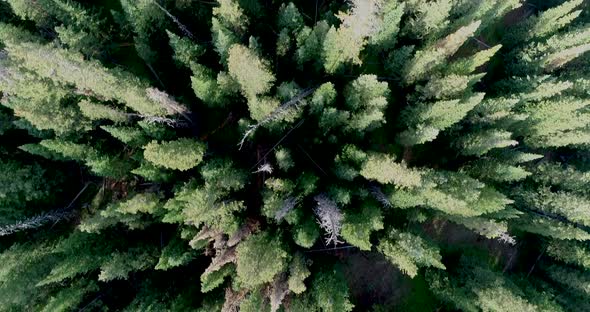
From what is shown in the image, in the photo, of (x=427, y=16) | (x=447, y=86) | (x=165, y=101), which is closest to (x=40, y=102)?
(x=165, y=101)

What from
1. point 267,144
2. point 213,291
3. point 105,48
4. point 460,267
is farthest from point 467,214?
point 105,48

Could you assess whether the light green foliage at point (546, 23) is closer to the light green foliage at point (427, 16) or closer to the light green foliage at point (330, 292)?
the light green foliage at point (427, 16)

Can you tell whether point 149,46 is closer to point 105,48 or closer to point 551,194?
point 105,48

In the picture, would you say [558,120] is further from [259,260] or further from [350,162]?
[259,260]

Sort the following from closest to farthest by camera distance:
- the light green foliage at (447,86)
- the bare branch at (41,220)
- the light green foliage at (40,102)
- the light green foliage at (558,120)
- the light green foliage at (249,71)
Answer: the light green foliage at (249,71) → the light green foliage at (40,102) → the light green foliage at (447,86) → the bare branch at (41,220) → the light green foliage at (558,120)

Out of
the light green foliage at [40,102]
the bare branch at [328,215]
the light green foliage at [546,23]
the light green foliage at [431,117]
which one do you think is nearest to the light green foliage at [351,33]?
the light green foliage at [431,117]

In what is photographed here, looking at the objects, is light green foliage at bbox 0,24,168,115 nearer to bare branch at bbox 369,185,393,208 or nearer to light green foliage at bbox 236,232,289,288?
light green foliage at bbox 236,232,289,288

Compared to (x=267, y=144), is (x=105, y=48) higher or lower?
higher
